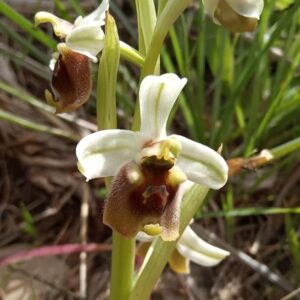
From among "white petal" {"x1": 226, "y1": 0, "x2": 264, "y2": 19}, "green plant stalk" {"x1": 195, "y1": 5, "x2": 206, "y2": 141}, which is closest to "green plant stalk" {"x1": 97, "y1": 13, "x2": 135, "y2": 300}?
"white petal" {"x1": 226, "y1": 0, "x2": 264, "y2": 19}

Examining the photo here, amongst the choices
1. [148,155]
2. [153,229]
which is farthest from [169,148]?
[153,229]

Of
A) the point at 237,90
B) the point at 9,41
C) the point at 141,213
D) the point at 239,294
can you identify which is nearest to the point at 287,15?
the point at 237,90

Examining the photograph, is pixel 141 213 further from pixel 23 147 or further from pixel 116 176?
pixel 23 147

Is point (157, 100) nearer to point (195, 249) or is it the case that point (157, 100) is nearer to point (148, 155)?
point (148, 155)

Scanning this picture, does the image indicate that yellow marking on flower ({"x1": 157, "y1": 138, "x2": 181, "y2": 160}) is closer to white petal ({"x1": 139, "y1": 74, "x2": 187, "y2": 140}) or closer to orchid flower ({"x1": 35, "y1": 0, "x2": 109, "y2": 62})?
white petal ({"x1": 139, "y1": 74, "x2": 187, "y2": 140})

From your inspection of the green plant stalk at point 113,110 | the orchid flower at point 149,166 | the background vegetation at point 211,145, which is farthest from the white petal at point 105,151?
the background vegetation at point 211,145

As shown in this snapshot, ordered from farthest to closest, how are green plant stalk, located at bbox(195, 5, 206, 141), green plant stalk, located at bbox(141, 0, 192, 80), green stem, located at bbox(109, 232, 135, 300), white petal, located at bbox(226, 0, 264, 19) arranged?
1. green plant stalk, located at bbox(195, 5, 206, 141)
2. green stem, located at bbox(109, 232, 135, 300)
3. green plant stalk, located at bbox(141, 0, 192, 80)
4. white petal, located at bbox(226, 0, 264, 19)

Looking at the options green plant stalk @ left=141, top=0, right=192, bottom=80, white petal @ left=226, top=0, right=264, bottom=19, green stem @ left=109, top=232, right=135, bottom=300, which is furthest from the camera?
green stem @ left=109, top=232, right=135, bottom=300

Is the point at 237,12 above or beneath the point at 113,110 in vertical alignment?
above
